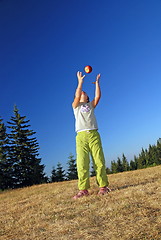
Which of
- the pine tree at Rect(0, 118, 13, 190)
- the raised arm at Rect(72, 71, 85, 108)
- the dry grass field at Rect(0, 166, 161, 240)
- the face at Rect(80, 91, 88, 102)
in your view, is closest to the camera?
the dry grass field at Rect(0, 166, 161, 240)

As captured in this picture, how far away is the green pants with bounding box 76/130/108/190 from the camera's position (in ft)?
20.4

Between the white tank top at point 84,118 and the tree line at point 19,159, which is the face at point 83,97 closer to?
the white tank top at point 84,118

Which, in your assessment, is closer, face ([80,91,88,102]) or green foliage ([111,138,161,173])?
face ([80,91,88,102])

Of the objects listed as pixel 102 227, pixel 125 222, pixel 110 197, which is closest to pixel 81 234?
pixel 102 227

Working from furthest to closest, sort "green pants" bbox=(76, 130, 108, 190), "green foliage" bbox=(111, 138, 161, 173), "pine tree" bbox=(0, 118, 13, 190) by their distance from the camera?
"green foliage" bbox=(111, 138, 161, 173), "pine tree" bbox=(0, 118, 13, 190), "green pants" bbox=(76, 130, 108, 190)

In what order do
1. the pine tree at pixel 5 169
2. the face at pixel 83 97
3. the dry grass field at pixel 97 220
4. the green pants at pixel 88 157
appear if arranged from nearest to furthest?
the dry grass field at pixel 97 220 → the green pants at pixel 88 157 → the face at pixel 83 97 → the pine tree at pixel 5 169

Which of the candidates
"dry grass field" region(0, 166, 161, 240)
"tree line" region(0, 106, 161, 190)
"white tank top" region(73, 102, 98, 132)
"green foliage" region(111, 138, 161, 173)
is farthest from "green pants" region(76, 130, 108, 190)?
"green foliage" region(111, 138, 161, 173)

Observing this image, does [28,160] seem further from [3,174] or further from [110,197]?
[110,197]

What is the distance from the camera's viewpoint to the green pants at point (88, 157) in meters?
6.21

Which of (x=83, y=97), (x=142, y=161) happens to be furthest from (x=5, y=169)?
(x=142, y=161)

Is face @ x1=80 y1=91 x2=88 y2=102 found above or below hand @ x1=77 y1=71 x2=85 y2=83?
below

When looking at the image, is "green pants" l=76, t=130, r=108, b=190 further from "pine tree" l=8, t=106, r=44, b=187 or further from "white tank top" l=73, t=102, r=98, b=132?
"pine tree" l=8, t=106, r=44, b=187

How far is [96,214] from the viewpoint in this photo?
4281 mm

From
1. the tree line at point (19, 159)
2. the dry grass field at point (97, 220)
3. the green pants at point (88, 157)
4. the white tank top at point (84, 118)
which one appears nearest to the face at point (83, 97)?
the white tank top at point (84, 118)
